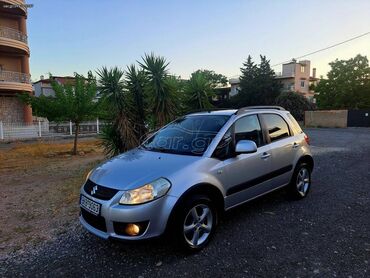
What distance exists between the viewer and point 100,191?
3.27m

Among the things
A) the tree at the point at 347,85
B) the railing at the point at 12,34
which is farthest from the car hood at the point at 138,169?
the tree at the point at 347,85

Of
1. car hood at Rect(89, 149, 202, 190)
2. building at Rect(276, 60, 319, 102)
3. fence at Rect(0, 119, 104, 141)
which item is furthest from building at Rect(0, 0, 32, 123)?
building at Rect(276, 60, 319, 102)

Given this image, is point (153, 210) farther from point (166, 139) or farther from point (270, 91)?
point (270, 91)

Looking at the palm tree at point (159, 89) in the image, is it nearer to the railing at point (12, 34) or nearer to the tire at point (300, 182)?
the tire at point (300, 182)

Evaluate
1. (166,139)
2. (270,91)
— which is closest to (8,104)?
(166,139)

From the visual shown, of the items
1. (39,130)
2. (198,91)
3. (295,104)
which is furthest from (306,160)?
(295,104)

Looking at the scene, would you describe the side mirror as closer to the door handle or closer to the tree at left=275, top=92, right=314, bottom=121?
the door handle

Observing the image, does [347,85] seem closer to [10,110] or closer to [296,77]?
[296,77]

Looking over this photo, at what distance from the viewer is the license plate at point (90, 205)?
321cm

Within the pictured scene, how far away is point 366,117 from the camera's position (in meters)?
27.9

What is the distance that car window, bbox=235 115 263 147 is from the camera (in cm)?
418

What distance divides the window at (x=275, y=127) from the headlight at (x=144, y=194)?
2.25 metres

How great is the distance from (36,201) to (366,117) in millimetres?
30258

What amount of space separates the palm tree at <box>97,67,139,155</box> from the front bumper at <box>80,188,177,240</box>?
462 cm
